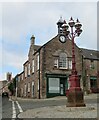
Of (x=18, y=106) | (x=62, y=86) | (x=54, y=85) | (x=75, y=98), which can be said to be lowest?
(x=18, y=106)

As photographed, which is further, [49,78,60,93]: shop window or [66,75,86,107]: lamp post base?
[49,78,60,93]: shop window

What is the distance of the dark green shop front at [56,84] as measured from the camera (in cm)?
3703

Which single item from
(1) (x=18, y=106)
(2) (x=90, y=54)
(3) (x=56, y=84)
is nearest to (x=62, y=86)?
(3) (x=56, y=84)

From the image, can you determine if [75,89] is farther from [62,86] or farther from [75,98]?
[62,86]

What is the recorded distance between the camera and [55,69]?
124 feet

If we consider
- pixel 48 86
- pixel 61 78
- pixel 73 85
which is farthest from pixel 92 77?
pixel 73 85

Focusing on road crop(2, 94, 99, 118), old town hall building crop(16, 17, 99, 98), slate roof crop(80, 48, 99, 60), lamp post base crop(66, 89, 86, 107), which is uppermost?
slate roof crop(80, 48, 99, 60)

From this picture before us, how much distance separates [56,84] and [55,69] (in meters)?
2.13

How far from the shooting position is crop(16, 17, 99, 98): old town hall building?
37.0 m

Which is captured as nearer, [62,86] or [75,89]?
[75,89]

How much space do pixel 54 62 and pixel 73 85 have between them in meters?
21.5

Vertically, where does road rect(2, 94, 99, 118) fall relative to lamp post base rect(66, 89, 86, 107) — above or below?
below

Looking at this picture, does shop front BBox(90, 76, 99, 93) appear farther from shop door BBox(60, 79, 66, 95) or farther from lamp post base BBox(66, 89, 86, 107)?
lamp post base BBox(66, 89, 86, 107)

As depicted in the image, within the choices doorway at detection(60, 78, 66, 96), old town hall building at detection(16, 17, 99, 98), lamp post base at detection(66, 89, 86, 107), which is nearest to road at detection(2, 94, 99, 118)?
lamp post base at detection(66, 89, 86, 107)
